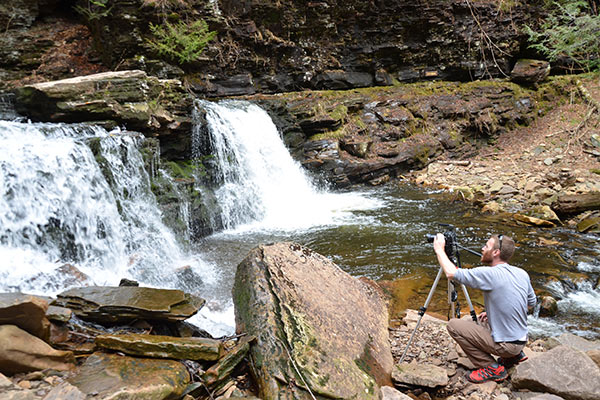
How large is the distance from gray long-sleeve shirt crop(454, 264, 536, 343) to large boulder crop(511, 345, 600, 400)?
0.72 ft

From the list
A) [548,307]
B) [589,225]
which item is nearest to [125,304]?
[548,307]

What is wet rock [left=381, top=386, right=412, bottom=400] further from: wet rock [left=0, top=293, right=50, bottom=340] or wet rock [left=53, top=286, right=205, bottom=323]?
wet rock [left=0, top=293, right=50, bottom=340]

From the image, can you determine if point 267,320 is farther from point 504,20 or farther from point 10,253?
point 504,20

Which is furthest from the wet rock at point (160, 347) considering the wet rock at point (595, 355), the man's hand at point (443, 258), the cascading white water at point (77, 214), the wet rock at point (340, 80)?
the wet rock at point (340, 80)

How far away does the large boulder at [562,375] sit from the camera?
2.53 metres

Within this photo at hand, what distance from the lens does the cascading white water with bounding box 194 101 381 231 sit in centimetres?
880

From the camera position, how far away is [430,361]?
131 inches

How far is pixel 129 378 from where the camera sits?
234cm

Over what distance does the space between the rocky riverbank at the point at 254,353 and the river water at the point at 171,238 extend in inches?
42.3

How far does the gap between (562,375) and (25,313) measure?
12.2 ft

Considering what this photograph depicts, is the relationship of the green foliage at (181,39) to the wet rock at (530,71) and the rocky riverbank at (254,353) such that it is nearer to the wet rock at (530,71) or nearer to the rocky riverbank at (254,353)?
the rocky riverbank at (254,353)

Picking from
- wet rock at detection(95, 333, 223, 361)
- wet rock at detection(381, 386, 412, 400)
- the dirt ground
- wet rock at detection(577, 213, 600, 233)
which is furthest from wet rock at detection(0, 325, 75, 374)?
the dirt ground

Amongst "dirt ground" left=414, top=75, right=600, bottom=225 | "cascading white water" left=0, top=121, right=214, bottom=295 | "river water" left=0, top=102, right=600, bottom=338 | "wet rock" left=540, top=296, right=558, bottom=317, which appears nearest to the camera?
"wet rock" left=540, top=296, right=558, bottom=317

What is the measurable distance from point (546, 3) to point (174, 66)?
15002 millimetres
